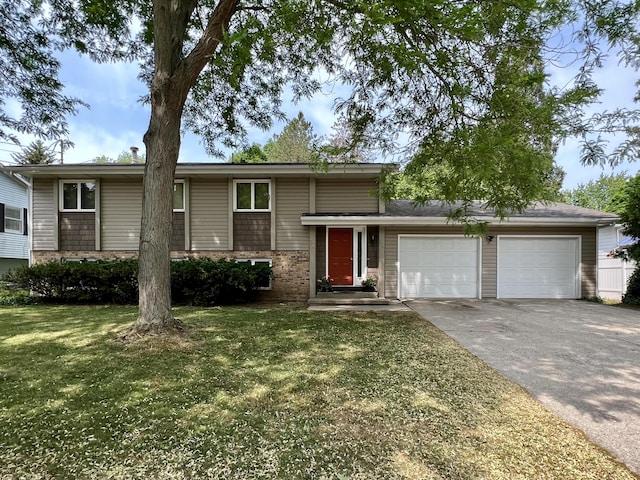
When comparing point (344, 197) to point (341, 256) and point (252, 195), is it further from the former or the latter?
point (252, 195)

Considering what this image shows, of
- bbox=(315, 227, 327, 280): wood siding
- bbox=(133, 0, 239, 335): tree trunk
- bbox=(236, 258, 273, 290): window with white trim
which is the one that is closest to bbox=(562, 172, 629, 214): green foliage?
bbox=(315, 227, 327, 280): wood siding

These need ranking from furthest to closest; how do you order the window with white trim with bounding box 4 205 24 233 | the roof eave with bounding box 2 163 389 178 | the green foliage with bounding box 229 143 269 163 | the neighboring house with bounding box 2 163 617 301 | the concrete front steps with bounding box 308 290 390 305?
the window with white trim with bounding box 4 205 24 233 → the neighboring house with bounding box 2 163 617 301 → the roof eave with bounding box 2 163 389 178 → the green foliage with bounding box 229 143 269 163 → the concrete front steps with bounding box 308 290 390 305

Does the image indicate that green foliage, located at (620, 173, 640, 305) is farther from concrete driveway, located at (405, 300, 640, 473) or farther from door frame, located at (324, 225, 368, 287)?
door frame, located at (324, 225, 368, 287)

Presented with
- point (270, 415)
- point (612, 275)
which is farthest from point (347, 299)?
point (612, 275)

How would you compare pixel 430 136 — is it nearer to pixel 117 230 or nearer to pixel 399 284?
pixel 399 284

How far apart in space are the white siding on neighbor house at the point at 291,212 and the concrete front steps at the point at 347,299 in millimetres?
1811

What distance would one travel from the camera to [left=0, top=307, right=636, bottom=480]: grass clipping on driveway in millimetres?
2438

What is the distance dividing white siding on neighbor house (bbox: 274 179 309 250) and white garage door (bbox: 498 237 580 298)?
6.64 metres

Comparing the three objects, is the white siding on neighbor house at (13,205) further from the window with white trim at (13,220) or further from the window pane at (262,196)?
the window pane at (262,196)

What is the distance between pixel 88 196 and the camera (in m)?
11.5

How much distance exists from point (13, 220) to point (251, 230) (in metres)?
14.0

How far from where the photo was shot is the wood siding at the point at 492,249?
37.3 feet

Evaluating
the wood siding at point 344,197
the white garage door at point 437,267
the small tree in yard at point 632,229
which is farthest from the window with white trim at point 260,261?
the small tree in yard at point 632,229

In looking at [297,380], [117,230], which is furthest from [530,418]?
[117,230]
